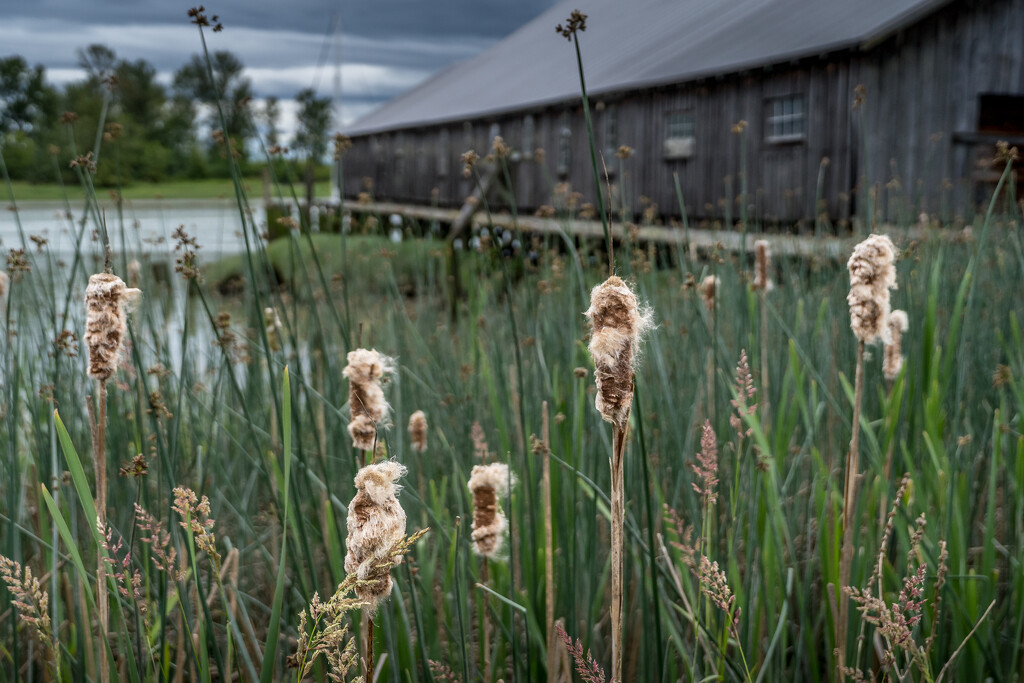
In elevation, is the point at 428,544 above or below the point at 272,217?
below

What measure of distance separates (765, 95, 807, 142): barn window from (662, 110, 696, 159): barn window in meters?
1.50

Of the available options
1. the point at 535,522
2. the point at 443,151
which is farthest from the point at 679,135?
the point at 535,522

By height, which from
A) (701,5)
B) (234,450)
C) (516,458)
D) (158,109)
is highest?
(158,109)

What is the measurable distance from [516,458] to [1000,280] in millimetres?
2789

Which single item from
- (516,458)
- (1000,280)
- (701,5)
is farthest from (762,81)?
(516,458)

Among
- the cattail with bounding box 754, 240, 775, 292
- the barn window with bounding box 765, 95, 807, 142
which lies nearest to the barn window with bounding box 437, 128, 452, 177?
the barn window with bounding box 765, 95, 807, 142

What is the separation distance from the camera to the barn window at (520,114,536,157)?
16141 mm

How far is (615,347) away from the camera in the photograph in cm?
67

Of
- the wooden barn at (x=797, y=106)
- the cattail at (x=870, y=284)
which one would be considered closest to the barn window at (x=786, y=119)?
the wooden barn at (x=797, y=106)

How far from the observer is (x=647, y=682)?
1248mm

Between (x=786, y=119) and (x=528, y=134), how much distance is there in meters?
6.22

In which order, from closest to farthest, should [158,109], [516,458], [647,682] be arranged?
[647,682], [516,458], [158,109]

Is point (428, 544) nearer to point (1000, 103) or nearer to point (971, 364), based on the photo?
point (971, 364)

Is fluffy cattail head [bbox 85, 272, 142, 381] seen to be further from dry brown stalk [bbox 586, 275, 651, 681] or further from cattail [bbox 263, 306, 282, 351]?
cattail [bbox 263, 306, 282, 351]
